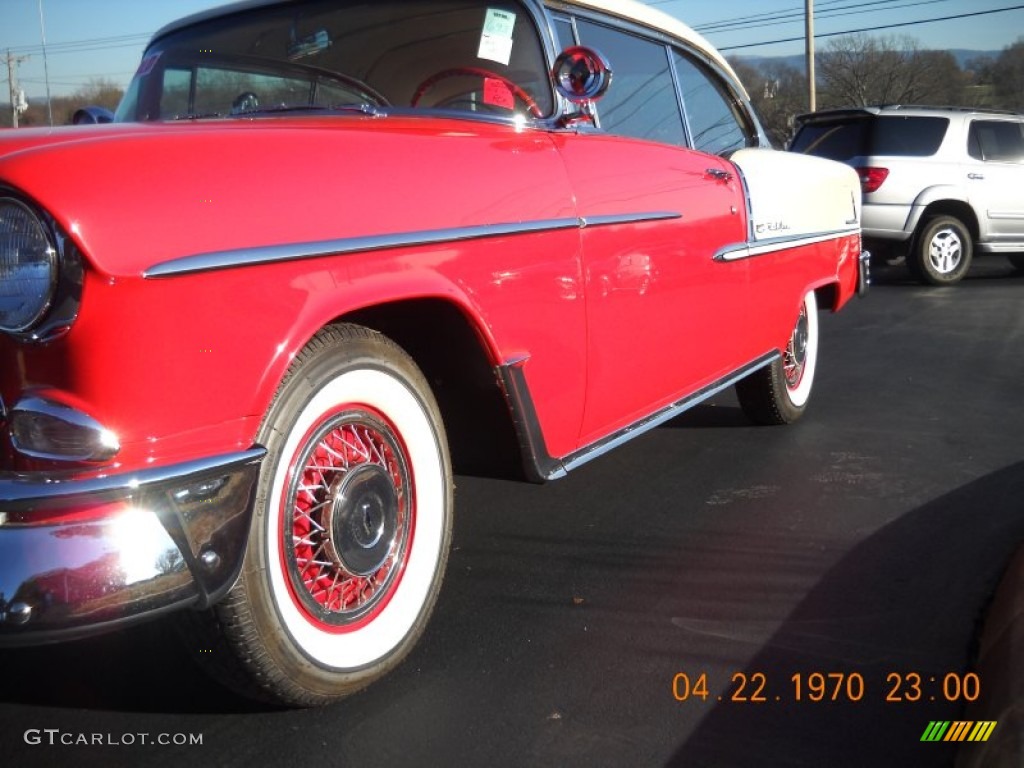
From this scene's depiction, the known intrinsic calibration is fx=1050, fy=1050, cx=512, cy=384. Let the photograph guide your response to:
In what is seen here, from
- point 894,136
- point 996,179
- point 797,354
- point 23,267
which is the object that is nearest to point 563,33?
point 23,267

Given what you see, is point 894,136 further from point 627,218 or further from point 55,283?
point 55,283

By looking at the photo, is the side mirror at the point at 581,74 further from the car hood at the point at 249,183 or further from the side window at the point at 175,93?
the side window at the point at 175,93

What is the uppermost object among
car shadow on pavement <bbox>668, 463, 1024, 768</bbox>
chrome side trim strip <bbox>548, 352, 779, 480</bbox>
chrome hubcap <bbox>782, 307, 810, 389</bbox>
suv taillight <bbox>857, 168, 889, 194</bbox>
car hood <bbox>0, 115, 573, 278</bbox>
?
car hood <bbox>0, 115, 573, 278</bbox>

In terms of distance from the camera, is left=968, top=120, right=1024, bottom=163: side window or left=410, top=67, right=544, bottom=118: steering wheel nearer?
left=410, top=67, right=544, bottom=118: steering wheel

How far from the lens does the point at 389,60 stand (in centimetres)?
332

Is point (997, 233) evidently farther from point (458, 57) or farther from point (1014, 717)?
point (1014, 717)

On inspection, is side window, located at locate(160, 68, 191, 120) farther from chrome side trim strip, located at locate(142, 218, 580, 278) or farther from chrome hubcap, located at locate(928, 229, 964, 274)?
chrome hubcap, located at locate(928, 229, 964, 274)

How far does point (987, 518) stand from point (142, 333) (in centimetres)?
306

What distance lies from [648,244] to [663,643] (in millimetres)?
1265

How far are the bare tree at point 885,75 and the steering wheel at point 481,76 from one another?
124 feet

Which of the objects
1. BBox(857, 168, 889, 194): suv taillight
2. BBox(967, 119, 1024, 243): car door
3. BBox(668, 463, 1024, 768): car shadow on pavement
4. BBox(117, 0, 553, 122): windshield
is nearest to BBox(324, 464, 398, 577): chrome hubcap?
BBox(668, 463, 1024, 768): car shadow on pavement

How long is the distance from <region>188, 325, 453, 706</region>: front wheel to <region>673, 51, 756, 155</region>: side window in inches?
87.3

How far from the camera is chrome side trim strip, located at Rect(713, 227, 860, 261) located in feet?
13.0

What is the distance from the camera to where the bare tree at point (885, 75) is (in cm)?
3834
